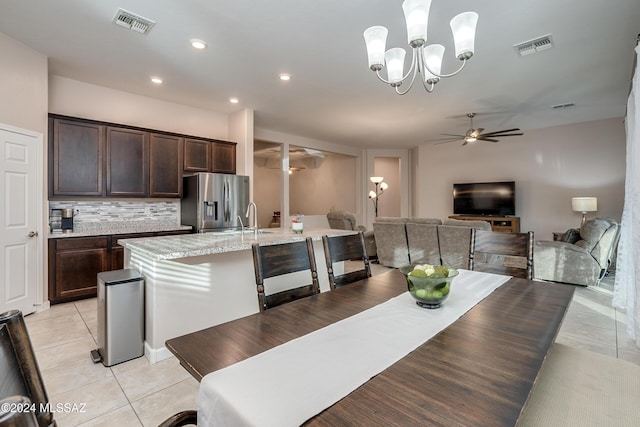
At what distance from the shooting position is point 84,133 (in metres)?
3.79

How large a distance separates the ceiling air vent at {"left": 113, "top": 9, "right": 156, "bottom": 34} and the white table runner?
302 centimetres

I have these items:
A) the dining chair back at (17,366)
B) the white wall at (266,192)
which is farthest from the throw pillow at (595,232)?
the white wall at (266,192)

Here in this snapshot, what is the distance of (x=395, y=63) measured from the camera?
2.18 meters

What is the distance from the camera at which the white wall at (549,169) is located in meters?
5.80

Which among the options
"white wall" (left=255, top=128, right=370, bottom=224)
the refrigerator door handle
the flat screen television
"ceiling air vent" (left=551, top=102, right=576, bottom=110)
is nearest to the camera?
the refrigerator door handle

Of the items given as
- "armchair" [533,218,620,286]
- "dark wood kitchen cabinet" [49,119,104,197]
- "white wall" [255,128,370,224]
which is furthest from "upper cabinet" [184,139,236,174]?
"armchair" [533,218,620,286]

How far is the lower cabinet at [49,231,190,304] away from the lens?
3.48 metres

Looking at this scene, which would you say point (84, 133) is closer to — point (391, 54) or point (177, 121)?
point (177, 121)

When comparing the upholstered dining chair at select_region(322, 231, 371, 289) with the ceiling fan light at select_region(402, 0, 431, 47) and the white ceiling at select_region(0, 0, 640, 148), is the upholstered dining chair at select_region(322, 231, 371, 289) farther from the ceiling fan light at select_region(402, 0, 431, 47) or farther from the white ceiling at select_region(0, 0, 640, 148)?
the white ceiling at select_region(0, 0, 640, 148)

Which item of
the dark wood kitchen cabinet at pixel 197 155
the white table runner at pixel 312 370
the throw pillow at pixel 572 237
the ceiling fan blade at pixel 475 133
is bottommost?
the white table runner at pixel 312 370

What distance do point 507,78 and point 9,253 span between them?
19.7 ft

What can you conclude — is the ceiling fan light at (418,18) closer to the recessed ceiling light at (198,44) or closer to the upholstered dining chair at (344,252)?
the upholstered dining chair at (344,252)

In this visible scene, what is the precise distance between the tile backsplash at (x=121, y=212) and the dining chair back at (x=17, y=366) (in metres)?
4.06

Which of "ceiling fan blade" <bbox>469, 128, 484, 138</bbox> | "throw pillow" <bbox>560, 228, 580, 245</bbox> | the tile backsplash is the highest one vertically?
"ceiling fan blade" <bbox>469, 128, 484, 138</bbox>
